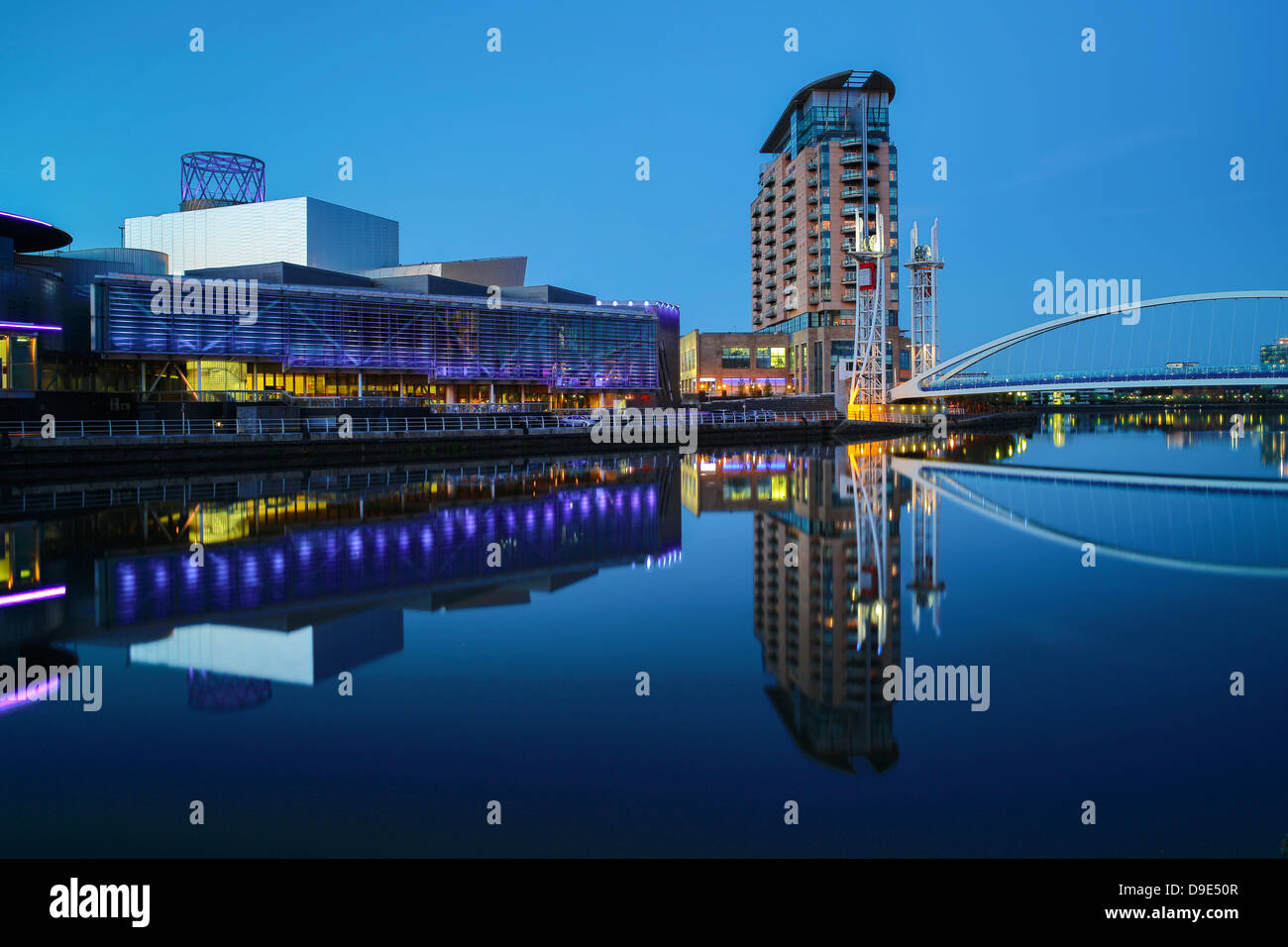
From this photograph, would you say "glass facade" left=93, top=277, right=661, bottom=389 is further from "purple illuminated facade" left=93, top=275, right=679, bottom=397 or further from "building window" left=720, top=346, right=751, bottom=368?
"building window" left=720, top=346, right=751, bottom=368

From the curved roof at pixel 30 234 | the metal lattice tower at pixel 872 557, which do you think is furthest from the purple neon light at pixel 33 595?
the curved roof at pixel 30 234

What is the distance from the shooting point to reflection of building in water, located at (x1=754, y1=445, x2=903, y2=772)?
702 cm

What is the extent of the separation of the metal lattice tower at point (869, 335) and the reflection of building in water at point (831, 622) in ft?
180

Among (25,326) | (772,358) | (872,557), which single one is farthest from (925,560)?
(772,358)

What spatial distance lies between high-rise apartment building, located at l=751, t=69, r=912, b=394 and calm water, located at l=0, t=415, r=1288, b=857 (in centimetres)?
7276

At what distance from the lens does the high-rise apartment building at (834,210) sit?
89.3m

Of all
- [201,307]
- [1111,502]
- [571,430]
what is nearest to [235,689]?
[1111,502]

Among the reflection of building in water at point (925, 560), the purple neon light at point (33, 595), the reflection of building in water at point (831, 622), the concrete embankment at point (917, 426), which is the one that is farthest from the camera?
the concrete embankment at point (917, 426)

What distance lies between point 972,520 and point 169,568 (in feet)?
55.6

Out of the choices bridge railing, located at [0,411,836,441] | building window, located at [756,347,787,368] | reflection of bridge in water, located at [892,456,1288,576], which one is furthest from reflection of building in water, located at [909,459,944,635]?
building window, located at [756,347,787,368]

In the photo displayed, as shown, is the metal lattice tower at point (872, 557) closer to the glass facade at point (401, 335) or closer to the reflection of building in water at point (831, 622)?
the reflection of building in water at point (831, 622)

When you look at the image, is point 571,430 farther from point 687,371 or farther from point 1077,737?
point 687,371

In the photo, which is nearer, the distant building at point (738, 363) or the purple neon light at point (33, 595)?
the purple neon light at point (33, 595)

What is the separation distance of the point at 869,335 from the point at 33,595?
72715 millimetres
